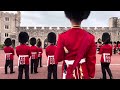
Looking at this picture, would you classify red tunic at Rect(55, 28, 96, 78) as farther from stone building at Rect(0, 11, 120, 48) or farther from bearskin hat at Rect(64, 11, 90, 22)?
stone building at Rect(0, 11, 120, 48)

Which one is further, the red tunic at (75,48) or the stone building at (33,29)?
the stone building at (33,29)

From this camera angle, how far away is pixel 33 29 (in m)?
51.3

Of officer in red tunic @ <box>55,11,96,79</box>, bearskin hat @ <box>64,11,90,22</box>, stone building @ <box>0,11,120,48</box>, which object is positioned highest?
stone building @ <box>0,11,120,48</box>

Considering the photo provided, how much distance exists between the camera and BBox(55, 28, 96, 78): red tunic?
2623mm

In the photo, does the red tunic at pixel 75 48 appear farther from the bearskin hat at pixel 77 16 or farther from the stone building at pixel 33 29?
the stone building at pixel 33 29

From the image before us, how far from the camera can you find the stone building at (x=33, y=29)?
5124 cm

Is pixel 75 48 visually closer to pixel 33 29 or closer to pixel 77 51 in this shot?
pixel 77 51

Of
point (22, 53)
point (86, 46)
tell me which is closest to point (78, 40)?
point (86, 46)

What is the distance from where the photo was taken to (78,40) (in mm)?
2621

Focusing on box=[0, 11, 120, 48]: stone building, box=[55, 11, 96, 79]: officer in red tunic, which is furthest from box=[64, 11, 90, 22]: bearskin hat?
box=[0, 11, 120, 48]: stone building

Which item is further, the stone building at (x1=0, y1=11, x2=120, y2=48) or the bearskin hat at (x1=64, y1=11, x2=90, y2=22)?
the stone building at (x1=0, y1=11, x2=120, y2=48)

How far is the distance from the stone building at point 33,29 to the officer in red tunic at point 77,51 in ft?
155

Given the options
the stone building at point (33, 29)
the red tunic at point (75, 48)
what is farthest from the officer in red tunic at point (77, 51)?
the stone building at point (33, 29)
